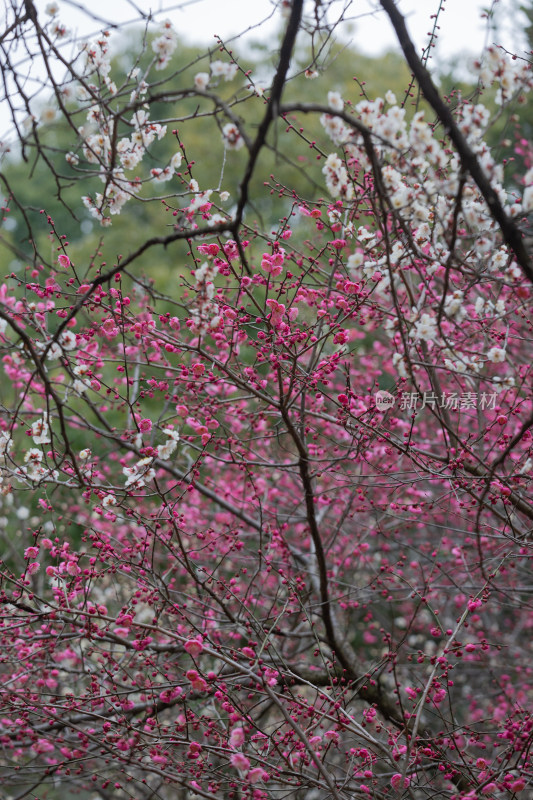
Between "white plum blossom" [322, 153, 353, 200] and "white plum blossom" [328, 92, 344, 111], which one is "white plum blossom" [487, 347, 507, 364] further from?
"white plum blossom" [328, 92, 344, 111]

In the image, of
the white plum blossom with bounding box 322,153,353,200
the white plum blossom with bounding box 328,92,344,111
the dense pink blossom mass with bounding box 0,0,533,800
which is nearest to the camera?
the dense pink blossom mass with bounding box 0,0,533,800

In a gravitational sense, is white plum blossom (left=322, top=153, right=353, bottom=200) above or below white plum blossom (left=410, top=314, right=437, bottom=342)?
above

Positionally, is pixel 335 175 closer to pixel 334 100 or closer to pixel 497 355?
pixel 334 100

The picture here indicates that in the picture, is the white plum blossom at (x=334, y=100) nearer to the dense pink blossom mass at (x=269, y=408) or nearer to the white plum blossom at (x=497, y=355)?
the dense pink blossom mass at (x=269, y=408)

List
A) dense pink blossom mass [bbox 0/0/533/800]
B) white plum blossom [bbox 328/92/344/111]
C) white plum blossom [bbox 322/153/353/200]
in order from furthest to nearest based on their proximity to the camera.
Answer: white plum blossom [bbox 322/153/353/200] < white plum blossom [bbox 328/92/344/111] < dense pink blossom mass [bbox 0/0/533/800]

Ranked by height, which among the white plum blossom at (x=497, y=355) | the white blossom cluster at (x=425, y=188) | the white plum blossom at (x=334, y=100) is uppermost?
the white plum blossom at (x=334, y=100)

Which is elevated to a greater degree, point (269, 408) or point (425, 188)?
point (269, 408)

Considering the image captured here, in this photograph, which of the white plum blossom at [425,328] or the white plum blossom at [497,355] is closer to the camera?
the white plum blossom at [425,328]

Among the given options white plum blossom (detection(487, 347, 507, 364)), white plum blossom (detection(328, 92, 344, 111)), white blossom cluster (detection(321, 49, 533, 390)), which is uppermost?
white plum blossom (detection(328, 92, 344, 111))

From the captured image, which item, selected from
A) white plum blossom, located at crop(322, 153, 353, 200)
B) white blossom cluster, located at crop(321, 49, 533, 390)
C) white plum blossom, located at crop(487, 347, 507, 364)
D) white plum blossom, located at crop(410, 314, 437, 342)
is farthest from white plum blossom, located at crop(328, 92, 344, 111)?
white plum blossom, located at crop(487, 347, 507, 364)

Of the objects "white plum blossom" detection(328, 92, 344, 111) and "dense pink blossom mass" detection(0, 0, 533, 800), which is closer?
"dense pink blossom mass" detection(0, 0, 533, 800)

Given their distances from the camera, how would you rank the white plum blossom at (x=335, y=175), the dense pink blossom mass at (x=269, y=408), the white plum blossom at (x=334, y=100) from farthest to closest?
the white plum blossom at (x=335, y=175), the white plum blossom at (x=334, y=100), the dense pink blossom mass at (x=269, y=408)

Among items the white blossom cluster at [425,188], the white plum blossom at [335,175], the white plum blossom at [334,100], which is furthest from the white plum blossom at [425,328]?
the white plum blossom at [334,100]

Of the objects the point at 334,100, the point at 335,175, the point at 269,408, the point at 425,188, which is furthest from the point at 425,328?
the point at 269,408
